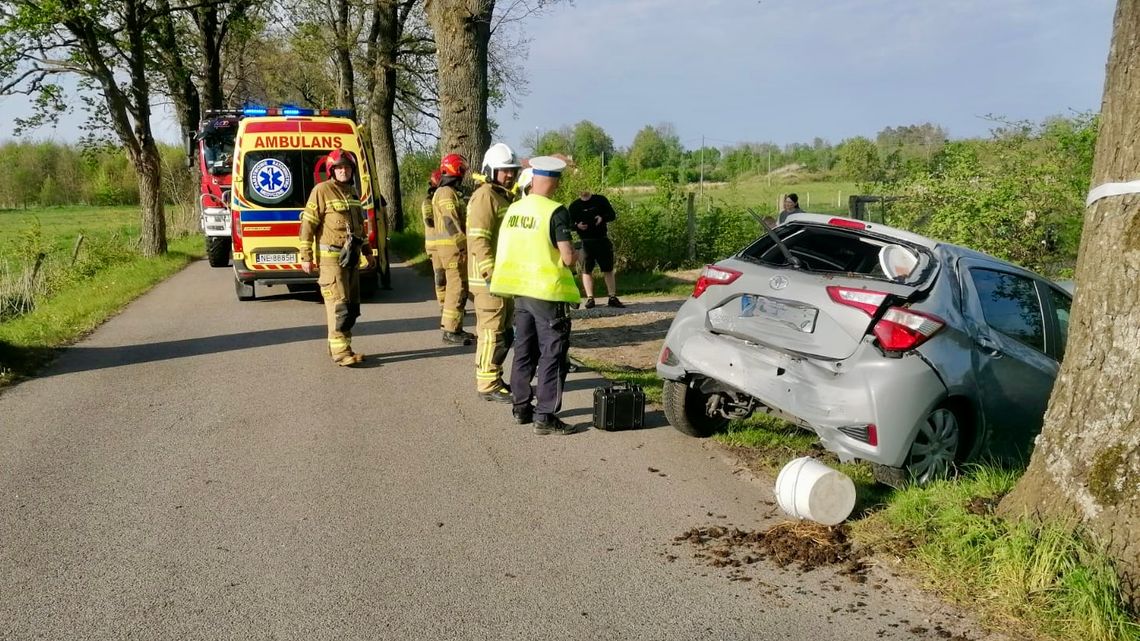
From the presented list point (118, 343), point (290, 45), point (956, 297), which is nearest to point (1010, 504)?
point (956, 297)

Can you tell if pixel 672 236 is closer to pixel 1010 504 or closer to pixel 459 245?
pixel 459 245

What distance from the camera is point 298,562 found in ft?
13.6

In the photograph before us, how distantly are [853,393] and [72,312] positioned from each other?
10470mm

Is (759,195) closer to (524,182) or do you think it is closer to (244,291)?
(244,291)

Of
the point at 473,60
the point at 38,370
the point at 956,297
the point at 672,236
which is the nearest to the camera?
the point at 956,297

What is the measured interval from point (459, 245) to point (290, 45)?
2167 centimetres

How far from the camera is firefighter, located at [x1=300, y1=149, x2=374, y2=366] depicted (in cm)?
830

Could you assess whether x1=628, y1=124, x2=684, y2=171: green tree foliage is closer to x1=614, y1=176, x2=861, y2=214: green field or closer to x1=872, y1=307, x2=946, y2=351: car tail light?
x1=614, y1=176, x2=861, y2=214: green field

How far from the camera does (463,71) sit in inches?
488

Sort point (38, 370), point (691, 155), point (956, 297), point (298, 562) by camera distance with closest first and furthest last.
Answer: point (298, 562)
point (956, 297)
point (38, 370)
point (691, 155)

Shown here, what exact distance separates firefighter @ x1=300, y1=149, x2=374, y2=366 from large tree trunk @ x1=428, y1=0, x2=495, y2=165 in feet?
14.4

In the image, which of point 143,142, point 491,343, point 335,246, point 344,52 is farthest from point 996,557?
point 344,52

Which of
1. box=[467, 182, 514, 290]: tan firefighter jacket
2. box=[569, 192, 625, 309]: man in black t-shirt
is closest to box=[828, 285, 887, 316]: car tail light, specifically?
box=[467, 182, 514, 290]: tan firefighter jacket

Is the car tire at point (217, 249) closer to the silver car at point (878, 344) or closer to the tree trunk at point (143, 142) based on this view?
the tree trunk at point (143, 142)
